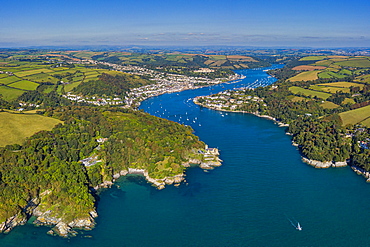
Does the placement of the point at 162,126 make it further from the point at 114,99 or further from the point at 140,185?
the point at 114,99

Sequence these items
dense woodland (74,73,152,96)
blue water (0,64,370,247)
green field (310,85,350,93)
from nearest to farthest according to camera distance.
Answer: blue water (0,64,370,247), green field (310,85,350,93), dense woodland (74,73,152,96)

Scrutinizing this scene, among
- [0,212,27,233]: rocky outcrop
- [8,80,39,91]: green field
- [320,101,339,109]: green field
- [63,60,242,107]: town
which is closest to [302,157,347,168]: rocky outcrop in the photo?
[320,101,339,109]: green field

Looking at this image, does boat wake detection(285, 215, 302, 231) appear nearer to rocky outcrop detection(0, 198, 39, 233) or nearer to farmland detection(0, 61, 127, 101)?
rocky outcrop detection(0, 198, 39, 233)

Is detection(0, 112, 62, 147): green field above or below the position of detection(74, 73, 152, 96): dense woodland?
below

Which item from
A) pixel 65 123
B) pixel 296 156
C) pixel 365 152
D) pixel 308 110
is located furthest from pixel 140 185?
pixel 308 110

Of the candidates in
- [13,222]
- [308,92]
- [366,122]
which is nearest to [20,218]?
[13,222]
